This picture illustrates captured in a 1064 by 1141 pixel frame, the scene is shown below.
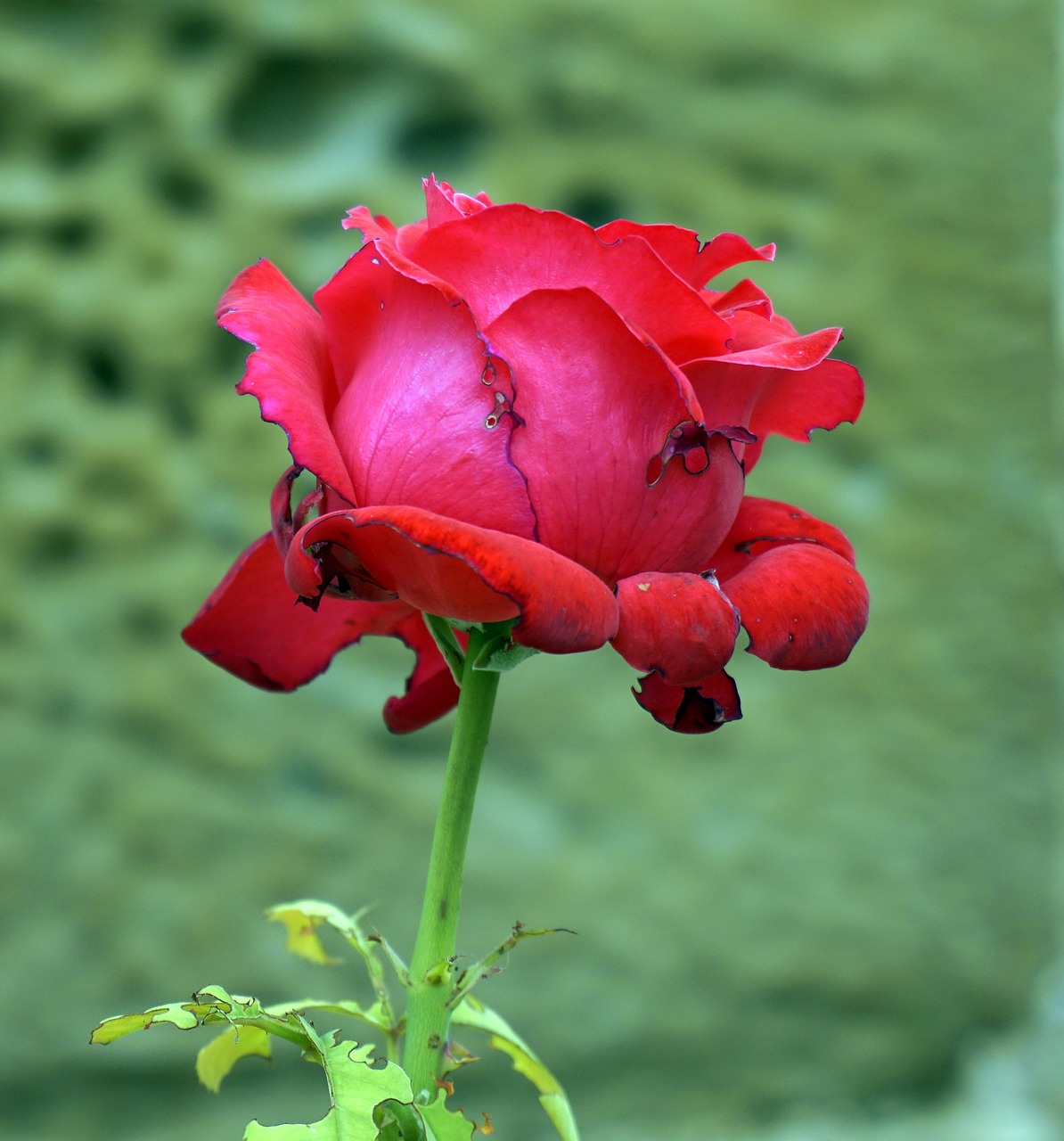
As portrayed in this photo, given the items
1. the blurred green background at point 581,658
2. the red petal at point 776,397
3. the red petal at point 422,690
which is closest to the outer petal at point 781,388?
the red petal at point 776,397

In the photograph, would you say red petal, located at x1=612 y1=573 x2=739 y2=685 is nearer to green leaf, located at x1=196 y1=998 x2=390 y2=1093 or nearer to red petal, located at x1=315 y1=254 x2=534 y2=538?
red petal, located at x1=315 y1=254 x2=534 y2=538

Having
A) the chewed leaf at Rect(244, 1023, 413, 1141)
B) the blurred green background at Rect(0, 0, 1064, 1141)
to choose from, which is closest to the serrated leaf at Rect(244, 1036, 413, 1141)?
the chewed leaf at Rect(244, 1023, 413, 1141)

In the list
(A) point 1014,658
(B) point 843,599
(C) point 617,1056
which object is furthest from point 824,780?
(B) point 843,599

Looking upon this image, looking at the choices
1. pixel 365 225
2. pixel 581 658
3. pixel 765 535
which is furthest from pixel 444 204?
pixel 581 658

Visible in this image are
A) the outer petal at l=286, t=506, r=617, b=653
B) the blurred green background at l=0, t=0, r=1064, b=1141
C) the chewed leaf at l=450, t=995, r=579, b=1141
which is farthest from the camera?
the blurred green background at l=0, t=0, r=1064, b=1141

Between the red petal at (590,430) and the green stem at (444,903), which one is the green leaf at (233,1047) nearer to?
the green stem at (444,903)

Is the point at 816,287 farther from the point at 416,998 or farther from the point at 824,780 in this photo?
the point at 416,998
